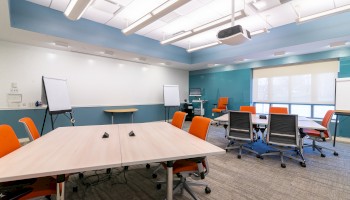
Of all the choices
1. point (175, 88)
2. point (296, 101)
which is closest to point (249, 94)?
point (296, 101)

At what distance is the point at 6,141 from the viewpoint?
1686 millimetres

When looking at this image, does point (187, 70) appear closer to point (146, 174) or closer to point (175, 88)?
point (175, 88)

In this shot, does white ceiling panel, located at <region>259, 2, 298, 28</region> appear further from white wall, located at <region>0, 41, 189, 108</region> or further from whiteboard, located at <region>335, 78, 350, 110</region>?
white wall, located at <region>0, 41, 189, 108</region>

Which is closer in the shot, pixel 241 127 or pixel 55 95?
pixel 241 127

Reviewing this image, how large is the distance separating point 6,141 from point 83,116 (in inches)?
156

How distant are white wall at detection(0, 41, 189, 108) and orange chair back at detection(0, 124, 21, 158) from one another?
3564mm

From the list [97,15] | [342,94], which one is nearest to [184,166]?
[97,15]

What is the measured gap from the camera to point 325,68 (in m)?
5.05

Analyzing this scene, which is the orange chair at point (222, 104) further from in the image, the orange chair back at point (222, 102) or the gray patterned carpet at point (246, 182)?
the gray patterned carpet at point (246, 182)

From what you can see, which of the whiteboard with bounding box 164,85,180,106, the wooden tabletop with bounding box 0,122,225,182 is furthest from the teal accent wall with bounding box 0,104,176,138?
the wooden tabletop with bounding box 0,122,225,182

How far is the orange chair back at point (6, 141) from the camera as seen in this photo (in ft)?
5.28

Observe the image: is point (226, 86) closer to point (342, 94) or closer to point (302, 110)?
point (302, 110)

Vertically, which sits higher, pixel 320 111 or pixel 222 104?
pixel 222 104

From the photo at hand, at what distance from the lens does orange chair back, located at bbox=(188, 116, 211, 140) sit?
209 centimetres
